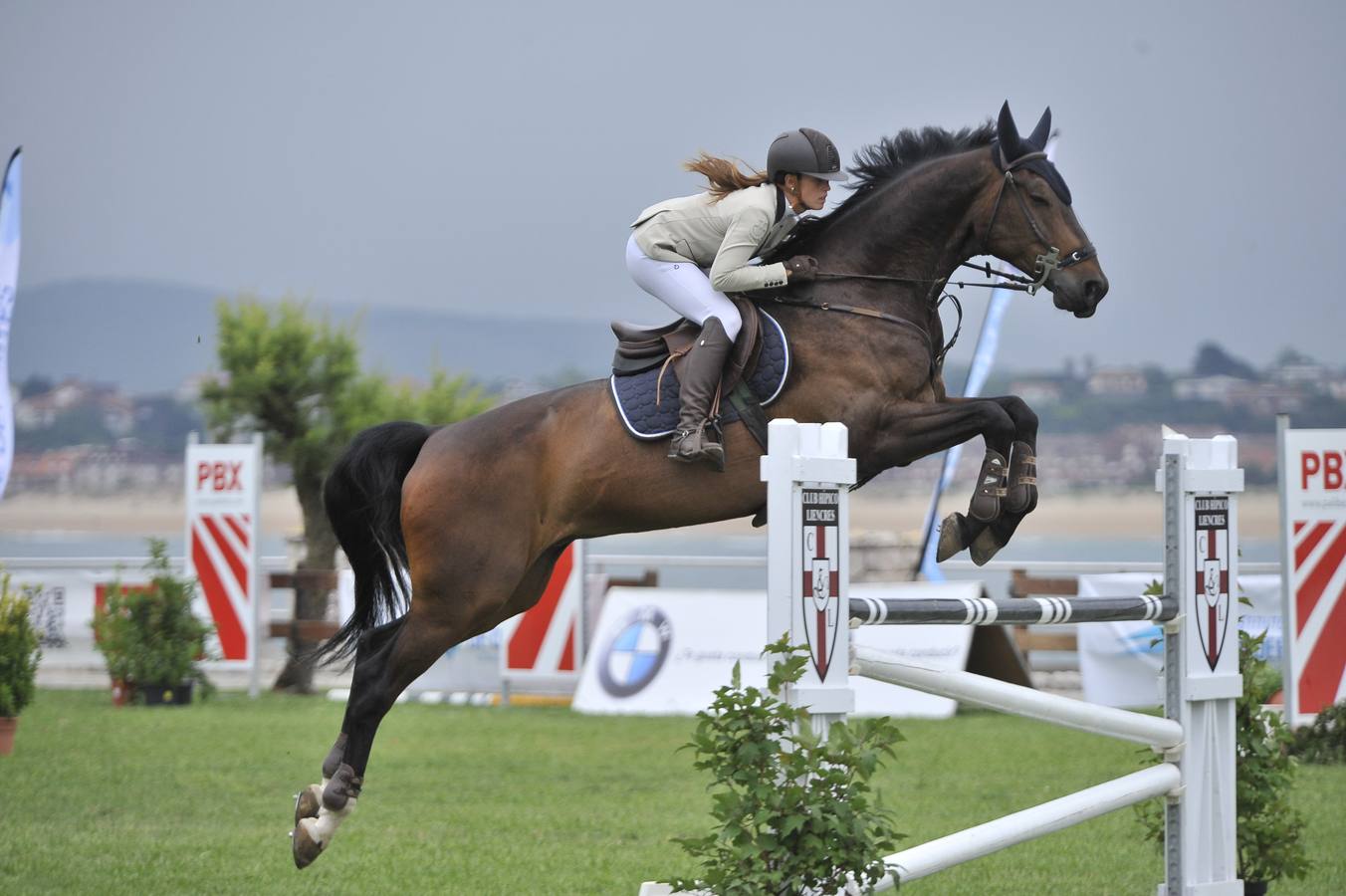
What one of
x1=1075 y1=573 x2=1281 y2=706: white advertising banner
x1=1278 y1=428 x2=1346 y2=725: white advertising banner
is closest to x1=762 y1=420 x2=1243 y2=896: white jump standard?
x1=1278 y1=428 x2=1346 y2=725: white advertising banner

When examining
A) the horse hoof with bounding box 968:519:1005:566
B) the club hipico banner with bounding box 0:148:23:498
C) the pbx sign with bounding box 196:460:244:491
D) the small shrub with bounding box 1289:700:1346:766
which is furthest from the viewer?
the pbx sign with bounding box 196:460:244:491

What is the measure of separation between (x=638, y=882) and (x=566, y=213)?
57.5 meters

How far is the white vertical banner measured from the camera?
1048 cm

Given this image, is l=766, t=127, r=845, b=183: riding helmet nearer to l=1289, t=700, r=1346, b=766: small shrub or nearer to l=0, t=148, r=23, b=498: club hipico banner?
l=1289, t=700, r=1346, b=766: small shrub

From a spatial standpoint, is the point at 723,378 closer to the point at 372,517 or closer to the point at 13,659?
the point at 372,517

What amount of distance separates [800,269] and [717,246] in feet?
0.80

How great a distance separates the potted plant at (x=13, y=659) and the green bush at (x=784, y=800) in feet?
17.8

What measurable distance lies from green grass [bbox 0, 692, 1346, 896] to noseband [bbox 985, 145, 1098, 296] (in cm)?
148

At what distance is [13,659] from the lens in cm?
729

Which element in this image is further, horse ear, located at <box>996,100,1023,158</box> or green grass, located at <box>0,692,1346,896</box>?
green grass, located at <box>0,692,1346,896</box>

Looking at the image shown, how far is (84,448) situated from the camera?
171 ft

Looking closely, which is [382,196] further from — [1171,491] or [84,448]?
[1171,491]

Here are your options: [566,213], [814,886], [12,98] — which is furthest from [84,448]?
[814,886]

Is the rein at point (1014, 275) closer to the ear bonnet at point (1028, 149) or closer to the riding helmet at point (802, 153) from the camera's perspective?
the ear bonnet at point (1028, 149)
